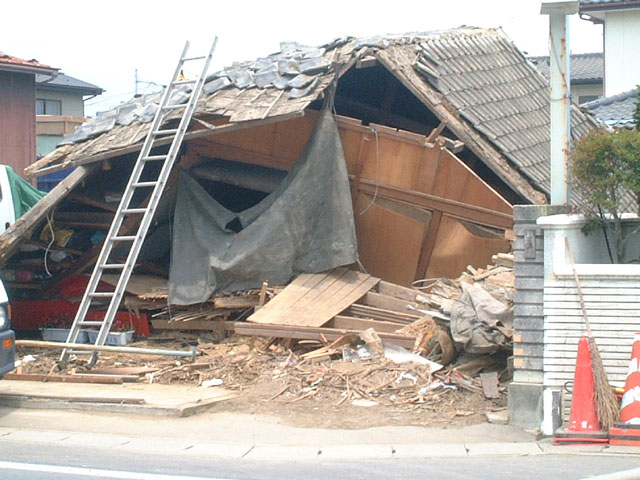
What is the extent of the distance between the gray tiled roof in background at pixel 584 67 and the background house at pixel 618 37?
20.2 ft

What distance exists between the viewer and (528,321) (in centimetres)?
803

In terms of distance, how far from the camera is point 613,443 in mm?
7055

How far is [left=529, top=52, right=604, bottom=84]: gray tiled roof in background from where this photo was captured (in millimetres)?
33656

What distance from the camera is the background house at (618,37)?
2397 cm

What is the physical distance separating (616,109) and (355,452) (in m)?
14.6

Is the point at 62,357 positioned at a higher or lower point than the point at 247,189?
lower

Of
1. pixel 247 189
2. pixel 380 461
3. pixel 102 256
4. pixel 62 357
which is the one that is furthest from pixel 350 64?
pixel 380 461

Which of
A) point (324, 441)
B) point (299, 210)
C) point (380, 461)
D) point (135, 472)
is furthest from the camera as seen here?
point (299, 210)

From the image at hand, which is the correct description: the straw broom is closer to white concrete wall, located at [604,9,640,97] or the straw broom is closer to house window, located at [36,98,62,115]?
white concrete wall, located at [604,9,640,97]

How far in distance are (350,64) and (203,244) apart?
329 cm

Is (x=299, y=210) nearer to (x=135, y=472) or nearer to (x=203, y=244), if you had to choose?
(x=203, y=244)

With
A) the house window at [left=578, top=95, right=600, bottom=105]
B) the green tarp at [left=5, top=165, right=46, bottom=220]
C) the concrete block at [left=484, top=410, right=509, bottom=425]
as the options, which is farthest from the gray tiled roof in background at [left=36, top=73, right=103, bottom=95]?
the concrete block at [left=484, top=410, right=509, bottom=425]

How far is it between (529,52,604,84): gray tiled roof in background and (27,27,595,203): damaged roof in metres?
18.8

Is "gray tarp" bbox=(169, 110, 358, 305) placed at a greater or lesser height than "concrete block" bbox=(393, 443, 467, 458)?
Result: greater
